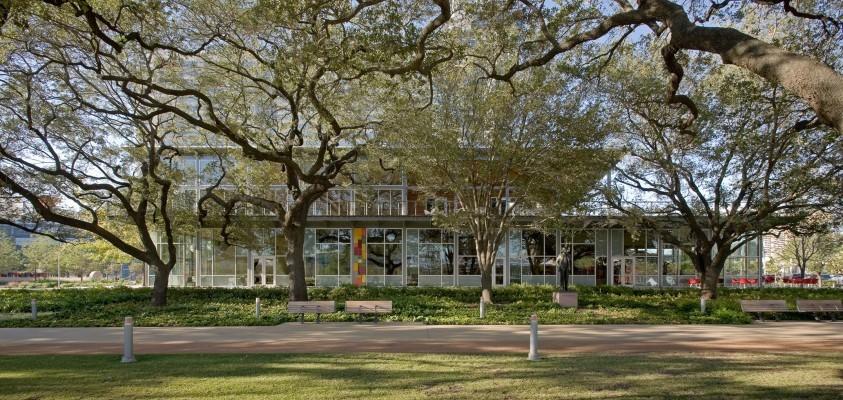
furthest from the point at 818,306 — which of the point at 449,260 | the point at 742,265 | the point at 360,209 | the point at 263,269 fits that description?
the point at 263,269

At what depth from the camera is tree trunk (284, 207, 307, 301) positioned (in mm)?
22984

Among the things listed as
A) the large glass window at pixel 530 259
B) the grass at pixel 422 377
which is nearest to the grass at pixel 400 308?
the grass at pixel 422 377

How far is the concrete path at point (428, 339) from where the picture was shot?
12.9 metres

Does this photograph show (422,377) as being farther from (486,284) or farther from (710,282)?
(710,282)

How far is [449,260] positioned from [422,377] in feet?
95.6

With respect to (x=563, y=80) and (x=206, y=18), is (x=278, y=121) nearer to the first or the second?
(x=206, y=18)

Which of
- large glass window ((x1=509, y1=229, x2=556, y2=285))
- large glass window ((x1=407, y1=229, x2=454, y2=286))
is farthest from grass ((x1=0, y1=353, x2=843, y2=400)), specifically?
large glass window ((x1=407, y1=229, x2=454, y2=286))

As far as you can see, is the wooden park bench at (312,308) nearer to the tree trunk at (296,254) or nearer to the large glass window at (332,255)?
the tree trunk at (296,254)

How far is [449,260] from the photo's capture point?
3847cm

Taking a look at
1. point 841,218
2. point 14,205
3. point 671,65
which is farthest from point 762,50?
point 14,205

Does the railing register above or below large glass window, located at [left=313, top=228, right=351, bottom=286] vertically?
above

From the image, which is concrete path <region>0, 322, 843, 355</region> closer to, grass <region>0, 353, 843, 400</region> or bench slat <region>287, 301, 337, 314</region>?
bench slat <region>287, 301, 337, 314</region>

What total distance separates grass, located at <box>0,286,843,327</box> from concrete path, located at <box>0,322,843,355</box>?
1086 millimetres

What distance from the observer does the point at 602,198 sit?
26.2 m
